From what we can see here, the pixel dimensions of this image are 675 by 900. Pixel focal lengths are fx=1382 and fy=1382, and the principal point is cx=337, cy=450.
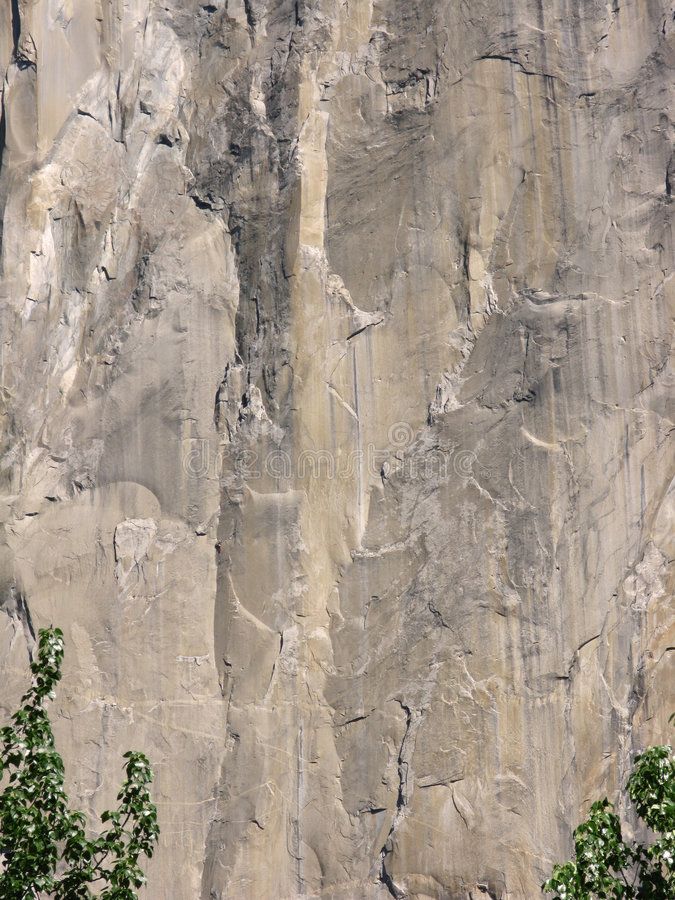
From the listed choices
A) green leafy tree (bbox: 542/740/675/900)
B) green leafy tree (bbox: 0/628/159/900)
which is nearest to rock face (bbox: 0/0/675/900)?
green leafy tree (bbox: 542/740/675/900)

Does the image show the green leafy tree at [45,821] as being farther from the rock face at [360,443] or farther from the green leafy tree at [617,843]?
the rock face at [360,443]

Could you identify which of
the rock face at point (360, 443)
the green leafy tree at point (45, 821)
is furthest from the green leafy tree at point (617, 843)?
the rock face at point (360, 443)

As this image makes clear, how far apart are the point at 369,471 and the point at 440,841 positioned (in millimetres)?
5393

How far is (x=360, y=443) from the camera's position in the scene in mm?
20656

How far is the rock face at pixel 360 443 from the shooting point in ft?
63.7

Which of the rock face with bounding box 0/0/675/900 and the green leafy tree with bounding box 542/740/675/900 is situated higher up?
the rock face with bounding box 0/0/675/900

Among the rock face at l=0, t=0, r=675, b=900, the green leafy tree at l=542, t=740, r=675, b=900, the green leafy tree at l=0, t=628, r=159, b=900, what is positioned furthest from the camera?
the rock face at l=0, t=0, r=675, b=900

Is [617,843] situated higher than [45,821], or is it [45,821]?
[45,821]

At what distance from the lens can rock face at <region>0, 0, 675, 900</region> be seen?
1942 cm

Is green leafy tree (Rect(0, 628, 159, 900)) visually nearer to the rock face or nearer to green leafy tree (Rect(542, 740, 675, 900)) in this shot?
green leafy tree (Rect(542, 740, 675, 900))

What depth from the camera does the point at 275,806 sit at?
65.2ft

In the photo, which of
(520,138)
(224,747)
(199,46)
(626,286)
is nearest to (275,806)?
(224,747)

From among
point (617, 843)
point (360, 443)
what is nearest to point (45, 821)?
point (617, 843)

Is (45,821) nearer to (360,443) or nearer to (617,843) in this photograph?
(617,843)
